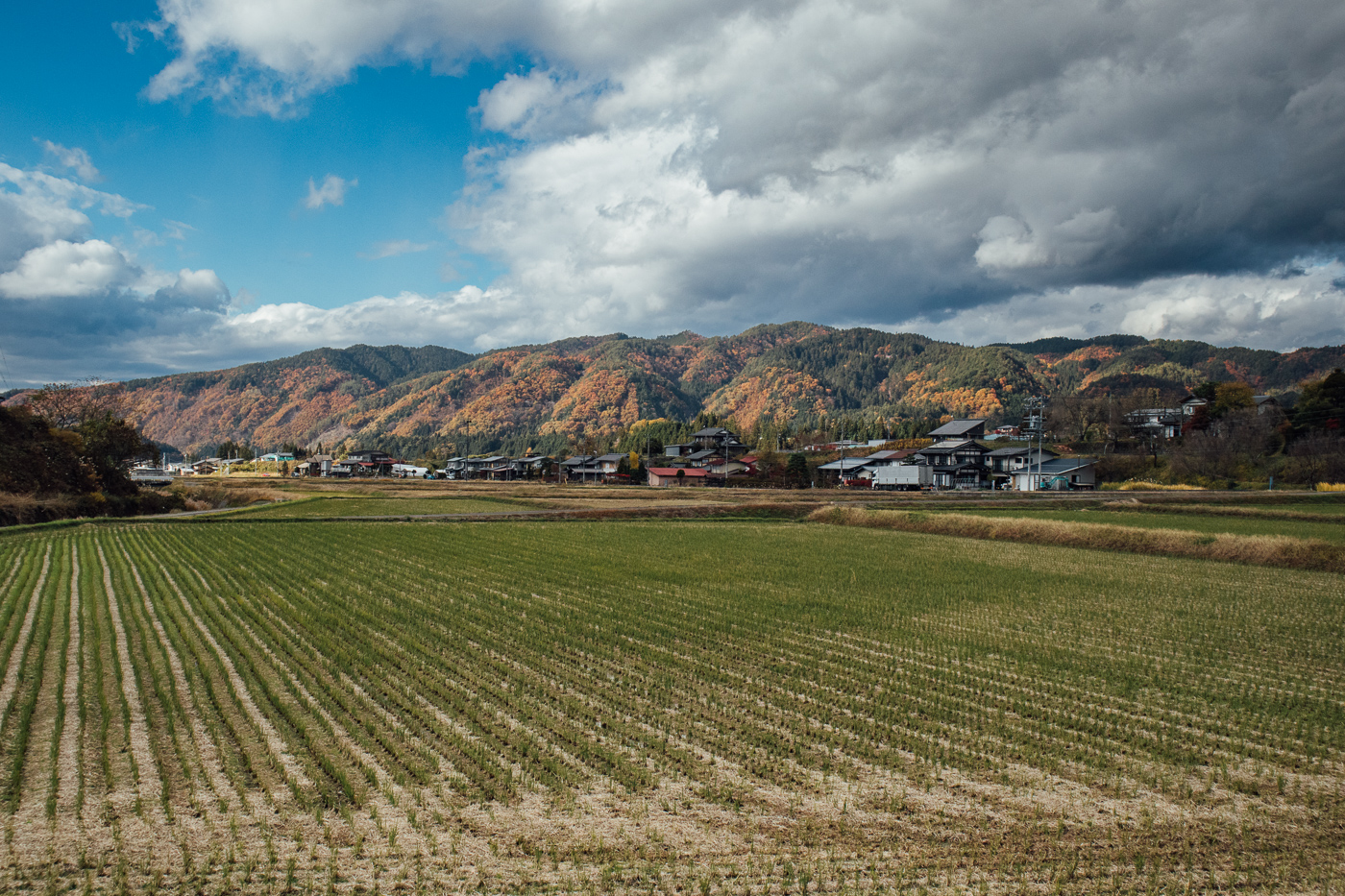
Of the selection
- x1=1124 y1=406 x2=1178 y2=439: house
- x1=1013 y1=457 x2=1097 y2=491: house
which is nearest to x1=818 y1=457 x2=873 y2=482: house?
x1=1013 y1=457 x2=1097 y2=491: house

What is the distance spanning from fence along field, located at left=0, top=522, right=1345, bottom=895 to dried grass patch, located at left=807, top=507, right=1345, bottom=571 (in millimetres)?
7252

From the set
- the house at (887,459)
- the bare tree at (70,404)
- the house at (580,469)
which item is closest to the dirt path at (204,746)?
the bare tree at (70,404)

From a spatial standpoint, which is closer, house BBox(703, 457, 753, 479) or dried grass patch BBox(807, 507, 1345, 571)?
dried grass patch BBox(807, 507, 1345, 571)

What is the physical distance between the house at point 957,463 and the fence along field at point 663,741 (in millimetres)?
61045

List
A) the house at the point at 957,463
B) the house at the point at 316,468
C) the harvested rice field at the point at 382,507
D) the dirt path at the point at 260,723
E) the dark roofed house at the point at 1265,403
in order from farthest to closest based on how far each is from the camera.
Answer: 1. the house at the point at 316,468
2. the house at the point at 957,463
3. the dark roofed house at the point at 1265,403
4. the harvested rice field at the point at 382,507
5. the dirt path at the point at 260,723

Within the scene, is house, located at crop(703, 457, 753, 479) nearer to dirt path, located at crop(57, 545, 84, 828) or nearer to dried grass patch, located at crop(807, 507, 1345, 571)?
dried grass patch, located at crop(807, 507, 1345, 571)

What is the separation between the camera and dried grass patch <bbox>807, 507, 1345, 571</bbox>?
72.6 feet

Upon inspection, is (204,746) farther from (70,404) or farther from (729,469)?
(729,469)

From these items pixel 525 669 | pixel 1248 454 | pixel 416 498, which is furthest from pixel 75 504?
pixel 1248 454

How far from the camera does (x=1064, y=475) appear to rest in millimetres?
66062

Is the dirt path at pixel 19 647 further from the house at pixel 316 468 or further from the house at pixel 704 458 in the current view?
the house at pixel 316 468

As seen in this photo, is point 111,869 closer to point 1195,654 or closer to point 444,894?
point 444,894

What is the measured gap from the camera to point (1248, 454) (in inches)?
2366

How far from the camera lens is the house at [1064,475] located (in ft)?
215
